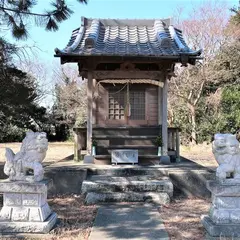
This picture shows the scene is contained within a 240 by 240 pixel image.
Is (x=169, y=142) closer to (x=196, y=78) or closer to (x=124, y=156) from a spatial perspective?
(x=124, y=156)

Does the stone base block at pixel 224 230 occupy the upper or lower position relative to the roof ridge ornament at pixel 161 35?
lower

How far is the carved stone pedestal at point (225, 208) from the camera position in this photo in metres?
4.16

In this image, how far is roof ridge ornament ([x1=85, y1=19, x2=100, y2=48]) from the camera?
816 centimetres

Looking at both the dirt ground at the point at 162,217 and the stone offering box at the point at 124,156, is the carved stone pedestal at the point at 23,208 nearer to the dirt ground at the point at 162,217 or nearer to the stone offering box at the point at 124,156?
the dirt ground at the point at 162,217

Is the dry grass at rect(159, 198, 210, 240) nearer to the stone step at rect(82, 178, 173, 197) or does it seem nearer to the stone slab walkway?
the stone slab walkway

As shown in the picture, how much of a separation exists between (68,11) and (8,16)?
4.33 feet

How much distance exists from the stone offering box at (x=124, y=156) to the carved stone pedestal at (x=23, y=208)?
3820 millimetres

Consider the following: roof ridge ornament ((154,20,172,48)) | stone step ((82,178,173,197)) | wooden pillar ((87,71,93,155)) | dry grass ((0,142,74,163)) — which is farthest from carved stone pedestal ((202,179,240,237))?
dry grass ((0,142,74,163))

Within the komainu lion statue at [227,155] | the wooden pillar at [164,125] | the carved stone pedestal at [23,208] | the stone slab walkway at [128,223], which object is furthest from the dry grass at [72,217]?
the wooden pillar at [164,125]

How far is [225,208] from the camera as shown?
4305 mm

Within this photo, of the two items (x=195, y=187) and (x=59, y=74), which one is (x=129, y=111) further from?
(x=59, y=74)

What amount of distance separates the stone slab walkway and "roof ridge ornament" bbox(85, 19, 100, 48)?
13.9 ft

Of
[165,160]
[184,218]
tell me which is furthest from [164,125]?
[184,218]

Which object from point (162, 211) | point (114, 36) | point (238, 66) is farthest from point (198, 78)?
point (162, 211)
